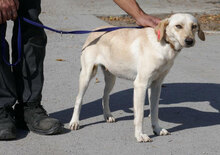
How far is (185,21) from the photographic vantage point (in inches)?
174

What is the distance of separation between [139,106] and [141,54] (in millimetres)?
499

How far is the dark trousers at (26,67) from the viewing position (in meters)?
4.75

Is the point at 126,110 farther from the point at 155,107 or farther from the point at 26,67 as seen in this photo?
the point at 26,67

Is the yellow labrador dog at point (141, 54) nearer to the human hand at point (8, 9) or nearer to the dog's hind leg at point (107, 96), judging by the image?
the dog's hind leg at point (107, 96)

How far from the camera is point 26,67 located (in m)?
4.86

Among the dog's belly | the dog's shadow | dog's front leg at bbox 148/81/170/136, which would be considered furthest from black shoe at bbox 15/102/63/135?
dog's front leg at bbox 148/81/170/136

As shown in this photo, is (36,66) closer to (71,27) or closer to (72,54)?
(72,54)

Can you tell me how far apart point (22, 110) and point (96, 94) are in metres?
1.46

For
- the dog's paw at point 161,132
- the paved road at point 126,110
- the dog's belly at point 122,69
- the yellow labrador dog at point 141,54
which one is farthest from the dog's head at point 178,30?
the paved road at point 126,110

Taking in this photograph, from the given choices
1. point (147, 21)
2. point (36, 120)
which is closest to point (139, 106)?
point (147, 21)

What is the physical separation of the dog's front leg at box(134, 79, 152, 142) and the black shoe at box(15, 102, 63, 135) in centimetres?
A: 80

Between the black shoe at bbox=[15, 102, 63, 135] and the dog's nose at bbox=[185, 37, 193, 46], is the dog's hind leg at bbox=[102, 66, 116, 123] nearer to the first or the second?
the black shoe at bbox=[15, 102, 63, 135]

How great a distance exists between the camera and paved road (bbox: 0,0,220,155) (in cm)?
450

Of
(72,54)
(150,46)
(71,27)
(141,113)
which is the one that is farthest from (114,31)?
(71,27)
